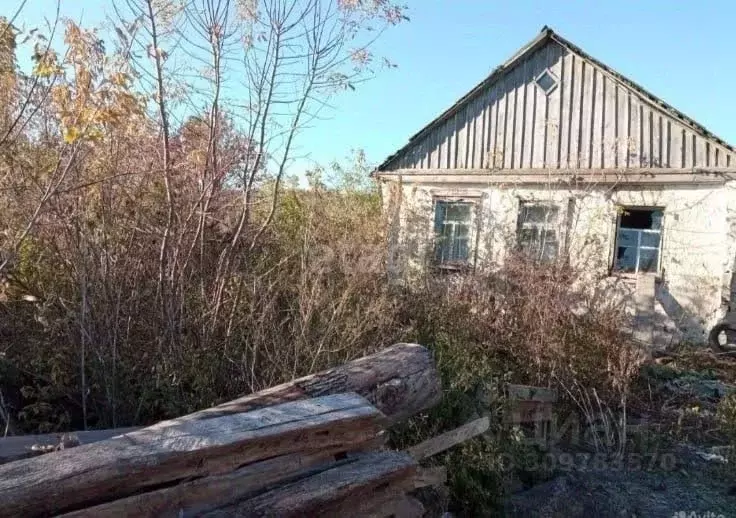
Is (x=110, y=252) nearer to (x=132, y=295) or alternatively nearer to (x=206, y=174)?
(x=132, y=295)

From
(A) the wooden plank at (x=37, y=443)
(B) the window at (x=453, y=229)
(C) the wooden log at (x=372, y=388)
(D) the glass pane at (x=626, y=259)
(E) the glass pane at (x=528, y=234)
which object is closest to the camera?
(A) the wooden plank at (x=37, y=443)

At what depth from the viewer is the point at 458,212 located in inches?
455

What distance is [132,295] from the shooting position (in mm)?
3936

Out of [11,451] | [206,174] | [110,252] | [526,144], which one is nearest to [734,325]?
[526,144]

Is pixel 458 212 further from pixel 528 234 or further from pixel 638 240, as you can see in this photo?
pixel 638 240

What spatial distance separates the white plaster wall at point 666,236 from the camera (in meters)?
9.16

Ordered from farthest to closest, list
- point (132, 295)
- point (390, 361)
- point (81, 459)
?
1. point (132, 295)
2. point (390, 361)
3. point (81, 459)

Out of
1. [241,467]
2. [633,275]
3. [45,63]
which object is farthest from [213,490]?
[633,275]

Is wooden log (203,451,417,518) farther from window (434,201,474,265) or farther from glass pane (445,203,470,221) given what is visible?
glass pane (445,203,470,221)

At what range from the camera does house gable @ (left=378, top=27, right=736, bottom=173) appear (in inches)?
383

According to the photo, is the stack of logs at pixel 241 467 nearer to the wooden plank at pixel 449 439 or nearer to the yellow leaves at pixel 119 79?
the wooden plank at pixel 449 439

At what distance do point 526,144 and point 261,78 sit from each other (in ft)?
24.7

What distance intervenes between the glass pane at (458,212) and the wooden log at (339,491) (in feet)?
29.6

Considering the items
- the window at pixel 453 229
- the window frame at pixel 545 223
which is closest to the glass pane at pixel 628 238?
the window frame at pixel 545 223
